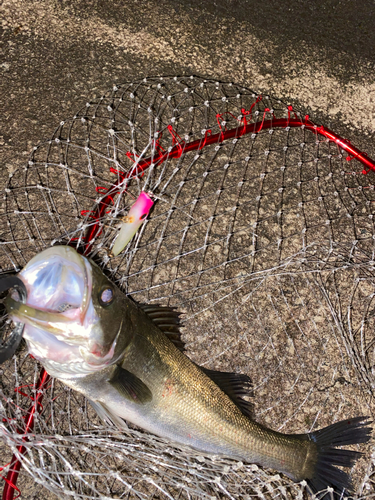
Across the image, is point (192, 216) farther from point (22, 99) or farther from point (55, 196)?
point (22, 99)

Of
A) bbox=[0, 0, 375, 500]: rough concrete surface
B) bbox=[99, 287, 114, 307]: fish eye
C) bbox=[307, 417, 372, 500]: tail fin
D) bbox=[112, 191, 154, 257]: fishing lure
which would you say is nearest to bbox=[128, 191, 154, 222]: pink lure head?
bbox=[112, 191, 154, 257]: fishing lure

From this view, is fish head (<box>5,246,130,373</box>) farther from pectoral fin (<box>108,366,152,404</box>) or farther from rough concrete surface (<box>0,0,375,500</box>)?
rough concrete surface (<box>0,0,375,500</box>)

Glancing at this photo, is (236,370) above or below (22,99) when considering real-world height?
below

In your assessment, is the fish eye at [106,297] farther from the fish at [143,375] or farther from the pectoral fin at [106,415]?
the pectoral fin at [106,415]

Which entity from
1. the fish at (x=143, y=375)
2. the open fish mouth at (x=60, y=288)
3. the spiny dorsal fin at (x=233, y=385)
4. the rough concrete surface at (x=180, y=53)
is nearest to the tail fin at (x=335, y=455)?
the fish at (x=143, y=375)

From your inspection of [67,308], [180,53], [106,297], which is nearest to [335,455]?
[106,297]

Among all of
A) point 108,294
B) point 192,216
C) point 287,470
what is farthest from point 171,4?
point 287,470
